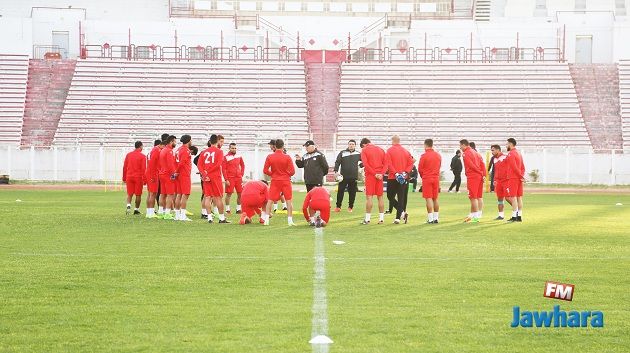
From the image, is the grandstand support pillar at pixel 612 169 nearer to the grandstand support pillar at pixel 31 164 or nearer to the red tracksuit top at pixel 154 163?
the grandstand support pillar at pixel 31 164

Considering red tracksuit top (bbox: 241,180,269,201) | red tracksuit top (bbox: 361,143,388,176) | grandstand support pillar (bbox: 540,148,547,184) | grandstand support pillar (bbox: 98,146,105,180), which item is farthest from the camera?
grandstand support pillar (bbox: 540,148,547,184)

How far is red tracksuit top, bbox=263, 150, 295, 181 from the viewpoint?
2158cm

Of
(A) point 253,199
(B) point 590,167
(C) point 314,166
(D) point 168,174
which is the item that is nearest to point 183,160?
(D) point 168,174

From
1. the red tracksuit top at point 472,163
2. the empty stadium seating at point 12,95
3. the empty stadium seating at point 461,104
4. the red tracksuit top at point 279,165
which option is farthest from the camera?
the empty stadium seating at point 461,104

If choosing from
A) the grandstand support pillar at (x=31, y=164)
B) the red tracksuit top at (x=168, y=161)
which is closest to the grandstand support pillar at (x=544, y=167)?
the grandstand support pillar at (x=31, y=164)

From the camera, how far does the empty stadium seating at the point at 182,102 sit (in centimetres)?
5125

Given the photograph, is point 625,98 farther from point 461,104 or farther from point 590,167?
point 590,167

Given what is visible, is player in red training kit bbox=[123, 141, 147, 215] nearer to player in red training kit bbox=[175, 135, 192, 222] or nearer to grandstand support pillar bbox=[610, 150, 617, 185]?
player in red training kit bbox=[175, 135, 192, 222]

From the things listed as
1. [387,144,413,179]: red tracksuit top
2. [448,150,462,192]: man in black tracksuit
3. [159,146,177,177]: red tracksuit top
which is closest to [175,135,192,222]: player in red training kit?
[159,146,177,177]: red tracksuit top

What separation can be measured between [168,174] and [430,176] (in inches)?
230

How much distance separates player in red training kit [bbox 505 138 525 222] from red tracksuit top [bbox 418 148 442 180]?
1846 mm

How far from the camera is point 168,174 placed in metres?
23.4

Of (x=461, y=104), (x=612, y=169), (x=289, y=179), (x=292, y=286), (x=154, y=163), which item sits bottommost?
(x=612, y=169)

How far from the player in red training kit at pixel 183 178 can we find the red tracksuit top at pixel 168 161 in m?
0.10
